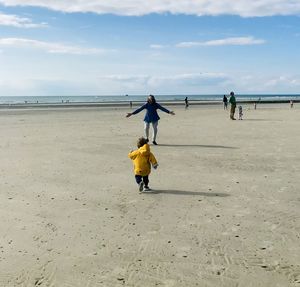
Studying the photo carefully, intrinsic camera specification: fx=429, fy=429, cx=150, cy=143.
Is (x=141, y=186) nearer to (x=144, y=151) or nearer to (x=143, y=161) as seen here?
(x=143, y=161)

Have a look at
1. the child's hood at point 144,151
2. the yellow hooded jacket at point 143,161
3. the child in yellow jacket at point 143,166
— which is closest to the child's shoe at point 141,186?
the child in yellow jacket at point 143,166

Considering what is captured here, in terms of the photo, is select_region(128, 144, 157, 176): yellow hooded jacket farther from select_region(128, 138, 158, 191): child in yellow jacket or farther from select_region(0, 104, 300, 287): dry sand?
select_region(0, 104, 300, 287): dry sand

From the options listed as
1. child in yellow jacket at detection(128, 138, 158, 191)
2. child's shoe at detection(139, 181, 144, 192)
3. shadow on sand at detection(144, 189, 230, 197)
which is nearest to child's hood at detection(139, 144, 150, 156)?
child in yellow jacket at detection(128, 138, 158, 191)

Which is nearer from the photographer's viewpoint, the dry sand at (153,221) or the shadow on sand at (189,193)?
the dry sand at (153,221)

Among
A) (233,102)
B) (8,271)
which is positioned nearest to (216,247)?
(8,271)

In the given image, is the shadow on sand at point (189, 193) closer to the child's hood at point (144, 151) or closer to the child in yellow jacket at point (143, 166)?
the child in yellow jacket at point (143, 166)

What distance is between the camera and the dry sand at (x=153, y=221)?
18.1 feet

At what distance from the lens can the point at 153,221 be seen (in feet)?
24.6

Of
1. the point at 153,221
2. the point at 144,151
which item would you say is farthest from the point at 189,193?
the point at 153,221

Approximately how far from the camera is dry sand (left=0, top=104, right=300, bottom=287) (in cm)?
551

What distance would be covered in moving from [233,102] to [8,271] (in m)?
25.9

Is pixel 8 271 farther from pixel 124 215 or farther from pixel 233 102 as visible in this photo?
pixel 233 102

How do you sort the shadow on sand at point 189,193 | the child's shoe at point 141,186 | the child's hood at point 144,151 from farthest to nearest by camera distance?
1. the child's hood at point 144,151
2. the child's shoe at point 141,186
3. the shadow on sand at point 189,193

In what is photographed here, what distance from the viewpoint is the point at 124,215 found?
309 inches
